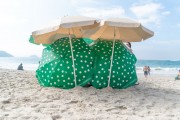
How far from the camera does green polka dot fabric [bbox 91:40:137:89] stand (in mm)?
7633

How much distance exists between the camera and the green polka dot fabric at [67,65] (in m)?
7.57

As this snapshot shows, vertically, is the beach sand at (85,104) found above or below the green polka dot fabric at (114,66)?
below

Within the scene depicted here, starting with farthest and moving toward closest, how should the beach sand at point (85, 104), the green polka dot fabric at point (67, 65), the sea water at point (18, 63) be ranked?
the sea water at point (18, 63)
the green polka dot fabric at point (67, 65)
the beach sand at point (85, 104)

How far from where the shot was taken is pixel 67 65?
7555 mm

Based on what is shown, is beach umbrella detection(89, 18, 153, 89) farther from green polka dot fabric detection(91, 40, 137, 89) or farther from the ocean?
the ocean

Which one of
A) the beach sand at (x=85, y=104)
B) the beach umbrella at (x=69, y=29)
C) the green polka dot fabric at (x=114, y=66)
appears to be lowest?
the beach sand at (x=85, y=104)

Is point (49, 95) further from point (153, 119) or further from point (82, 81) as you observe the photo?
point (153, 119)

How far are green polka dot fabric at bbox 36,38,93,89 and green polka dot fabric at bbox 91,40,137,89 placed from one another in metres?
0.22

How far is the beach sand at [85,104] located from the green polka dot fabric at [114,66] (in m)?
0.29

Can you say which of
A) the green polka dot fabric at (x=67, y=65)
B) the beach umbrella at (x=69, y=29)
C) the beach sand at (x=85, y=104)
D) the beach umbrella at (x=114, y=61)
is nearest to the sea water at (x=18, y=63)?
the beach umbrella at (x=69, y=29)

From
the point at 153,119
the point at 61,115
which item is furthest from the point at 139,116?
the point at 61,115

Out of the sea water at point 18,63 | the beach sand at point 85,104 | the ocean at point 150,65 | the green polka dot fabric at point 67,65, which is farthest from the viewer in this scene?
the sea water at point 18,63

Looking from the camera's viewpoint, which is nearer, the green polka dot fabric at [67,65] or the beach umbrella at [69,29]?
the beach umbrella at [69,29]

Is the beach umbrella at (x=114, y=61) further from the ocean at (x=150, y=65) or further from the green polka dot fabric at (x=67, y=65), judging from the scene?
the ocean at (x=150, y=65)
